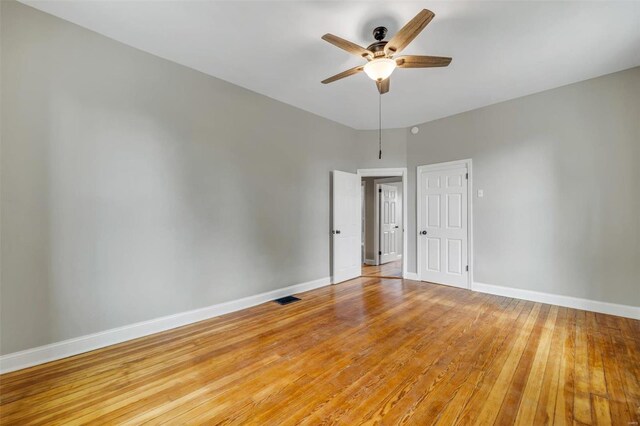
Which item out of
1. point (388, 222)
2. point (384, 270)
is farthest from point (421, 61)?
point (388, 222)

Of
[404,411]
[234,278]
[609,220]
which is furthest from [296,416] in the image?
[609,220]

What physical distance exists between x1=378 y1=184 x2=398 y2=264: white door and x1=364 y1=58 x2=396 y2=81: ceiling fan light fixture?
4.62 meters

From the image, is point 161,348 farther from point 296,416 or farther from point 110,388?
point 296,416

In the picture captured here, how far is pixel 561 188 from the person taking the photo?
3695 millimetres

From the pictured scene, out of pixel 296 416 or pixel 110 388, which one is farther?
pixel 110 388

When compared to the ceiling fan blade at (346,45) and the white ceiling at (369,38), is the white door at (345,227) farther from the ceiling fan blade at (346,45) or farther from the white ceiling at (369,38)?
the ceiling fan blade at (346,45)

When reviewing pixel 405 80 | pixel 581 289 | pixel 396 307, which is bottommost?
pixel 396 307

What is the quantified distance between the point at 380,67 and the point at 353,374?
2.63m

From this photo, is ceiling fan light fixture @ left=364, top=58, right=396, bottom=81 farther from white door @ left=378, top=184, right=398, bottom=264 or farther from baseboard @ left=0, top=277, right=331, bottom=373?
white door @ left=378, top=184, right=398, bottom=264

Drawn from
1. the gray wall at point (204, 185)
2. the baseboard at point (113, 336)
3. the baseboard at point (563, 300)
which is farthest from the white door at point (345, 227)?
the baseboard at point (563, 300)

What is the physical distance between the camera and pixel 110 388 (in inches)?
78.3

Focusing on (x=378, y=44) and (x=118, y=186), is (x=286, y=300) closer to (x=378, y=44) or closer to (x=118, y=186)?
(x=118, y=186)

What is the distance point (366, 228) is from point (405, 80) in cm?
422

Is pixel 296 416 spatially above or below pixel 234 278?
below
